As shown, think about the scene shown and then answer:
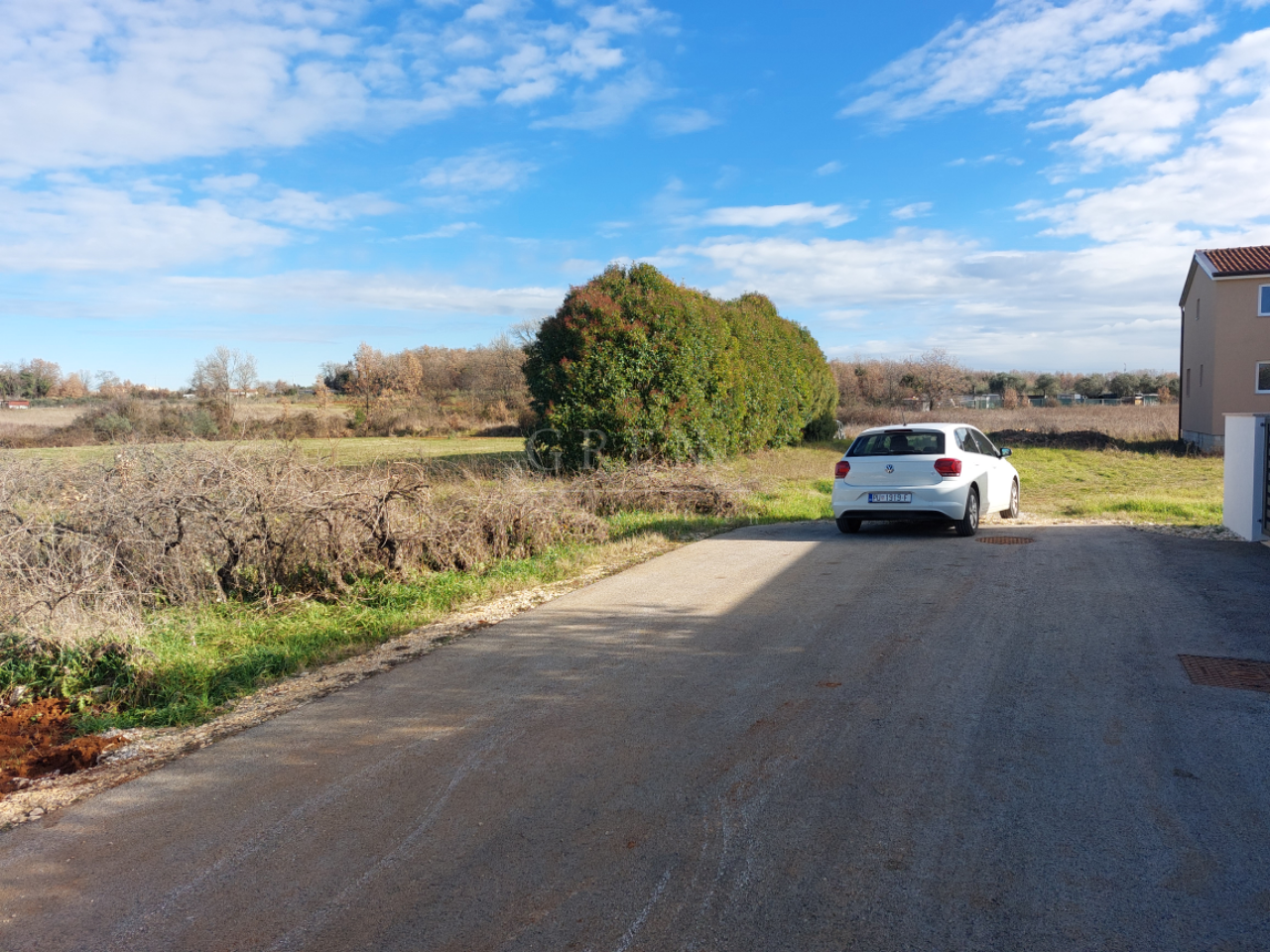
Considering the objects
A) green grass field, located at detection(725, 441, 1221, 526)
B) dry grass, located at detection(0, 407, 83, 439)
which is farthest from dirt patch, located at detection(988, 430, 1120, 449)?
dry grass, located at detection(0, 407, 83, 439)

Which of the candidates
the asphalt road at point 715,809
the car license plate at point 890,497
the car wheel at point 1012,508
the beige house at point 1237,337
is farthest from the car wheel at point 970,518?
the beige house at point 1237,337

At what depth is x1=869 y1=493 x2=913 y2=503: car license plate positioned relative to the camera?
1116cm

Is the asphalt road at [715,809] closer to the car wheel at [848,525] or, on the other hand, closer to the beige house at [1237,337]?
the car wheel at [848,525]

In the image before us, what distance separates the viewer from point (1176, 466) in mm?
23750

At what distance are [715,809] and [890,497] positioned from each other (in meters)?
8.19

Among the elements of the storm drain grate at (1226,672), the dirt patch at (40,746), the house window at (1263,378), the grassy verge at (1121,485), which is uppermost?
the house window at (1263,378)

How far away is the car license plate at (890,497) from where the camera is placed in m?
11.2

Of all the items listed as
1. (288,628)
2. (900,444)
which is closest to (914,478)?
(900,444)

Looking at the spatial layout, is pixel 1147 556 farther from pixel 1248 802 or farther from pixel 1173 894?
pixel 1173 894

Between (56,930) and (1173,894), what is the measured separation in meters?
3.94

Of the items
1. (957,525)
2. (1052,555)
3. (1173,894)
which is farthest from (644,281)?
(1173,894)

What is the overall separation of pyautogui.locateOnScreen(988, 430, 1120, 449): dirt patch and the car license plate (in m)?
20.6

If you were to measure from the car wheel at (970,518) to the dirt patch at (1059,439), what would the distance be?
19.7 metres

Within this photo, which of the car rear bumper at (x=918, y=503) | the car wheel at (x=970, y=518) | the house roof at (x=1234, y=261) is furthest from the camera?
the house roof at (x=1234, y=261)
